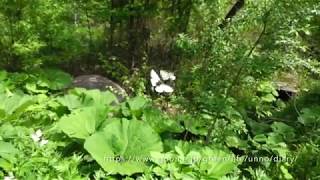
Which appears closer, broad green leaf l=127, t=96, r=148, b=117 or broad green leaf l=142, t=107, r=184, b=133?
broad green leaf l=142, t=107, r=184, b=133

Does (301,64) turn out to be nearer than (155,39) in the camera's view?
Yes

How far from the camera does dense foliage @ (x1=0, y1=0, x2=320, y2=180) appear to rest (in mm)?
3297

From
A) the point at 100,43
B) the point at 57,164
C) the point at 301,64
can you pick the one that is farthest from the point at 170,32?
the point at 57,164

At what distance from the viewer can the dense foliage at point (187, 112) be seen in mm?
3297

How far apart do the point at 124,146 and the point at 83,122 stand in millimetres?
477

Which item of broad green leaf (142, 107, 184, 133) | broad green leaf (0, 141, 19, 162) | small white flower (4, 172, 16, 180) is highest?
broad green leaf (142, 107, 184, 133)

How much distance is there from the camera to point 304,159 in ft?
11.6

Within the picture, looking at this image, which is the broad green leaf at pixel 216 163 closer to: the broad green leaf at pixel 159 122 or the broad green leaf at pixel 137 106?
the broad green leaf at pixel 159 122

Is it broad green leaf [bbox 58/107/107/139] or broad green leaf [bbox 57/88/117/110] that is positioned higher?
broad green leaf [bbox 57/88/117/110]

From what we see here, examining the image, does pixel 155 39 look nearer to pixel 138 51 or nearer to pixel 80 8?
pixel 138 51

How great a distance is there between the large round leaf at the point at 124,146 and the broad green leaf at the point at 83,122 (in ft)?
0.72

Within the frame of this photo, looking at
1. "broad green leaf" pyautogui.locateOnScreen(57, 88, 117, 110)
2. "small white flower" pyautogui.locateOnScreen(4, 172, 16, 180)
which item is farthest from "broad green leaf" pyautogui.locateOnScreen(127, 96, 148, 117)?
"small white flower" pyautogui.locateOnScreen(4, 172, 16, 180)

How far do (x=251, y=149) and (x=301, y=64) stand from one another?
0.95 m

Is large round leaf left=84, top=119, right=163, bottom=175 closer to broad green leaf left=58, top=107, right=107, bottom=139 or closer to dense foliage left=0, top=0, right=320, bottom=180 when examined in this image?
dense foliage left=0, top=0, right=320, bottom=180
